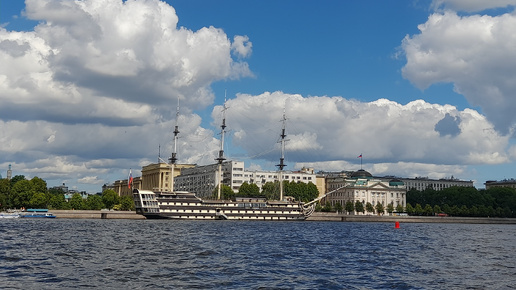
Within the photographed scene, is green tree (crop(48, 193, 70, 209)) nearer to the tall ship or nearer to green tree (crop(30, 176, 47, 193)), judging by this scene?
green tree (crop(30, 176, 47, 193))

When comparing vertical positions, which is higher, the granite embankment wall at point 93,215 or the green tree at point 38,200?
the green tree at point 38,200

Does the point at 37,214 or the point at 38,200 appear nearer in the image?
the point at 37,214

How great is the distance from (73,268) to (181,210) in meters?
114

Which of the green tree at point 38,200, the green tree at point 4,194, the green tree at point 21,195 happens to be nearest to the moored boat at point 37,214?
the green tree at point 38,200

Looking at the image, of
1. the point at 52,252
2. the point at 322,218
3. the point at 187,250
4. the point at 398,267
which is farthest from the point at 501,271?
the point at 322,218

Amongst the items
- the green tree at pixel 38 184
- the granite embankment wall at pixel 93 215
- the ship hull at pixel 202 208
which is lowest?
the granite embankment wall at pixel 93 215

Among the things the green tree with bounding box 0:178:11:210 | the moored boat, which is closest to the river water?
the moored boat

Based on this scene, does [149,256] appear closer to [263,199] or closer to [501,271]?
[501,271]

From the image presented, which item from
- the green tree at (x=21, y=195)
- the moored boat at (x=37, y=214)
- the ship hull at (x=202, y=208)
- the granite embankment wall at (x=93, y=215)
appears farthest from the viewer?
the green tree at (x=21, y=195)

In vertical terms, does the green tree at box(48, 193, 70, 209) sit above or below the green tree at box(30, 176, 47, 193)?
below

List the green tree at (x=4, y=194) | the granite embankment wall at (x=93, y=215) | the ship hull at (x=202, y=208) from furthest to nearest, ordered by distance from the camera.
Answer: the green tree at (x=4, y=194) < the granite embankment wall at (x=93, y=215) < the ship hull at (x=202, y=208)

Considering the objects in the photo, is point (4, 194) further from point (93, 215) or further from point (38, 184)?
point (93, 215)

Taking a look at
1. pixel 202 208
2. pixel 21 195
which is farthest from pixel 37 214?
pixel 202 208

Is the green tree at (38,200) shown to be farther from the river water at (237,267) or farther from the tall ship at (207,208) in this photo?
the river water at (237,267)
